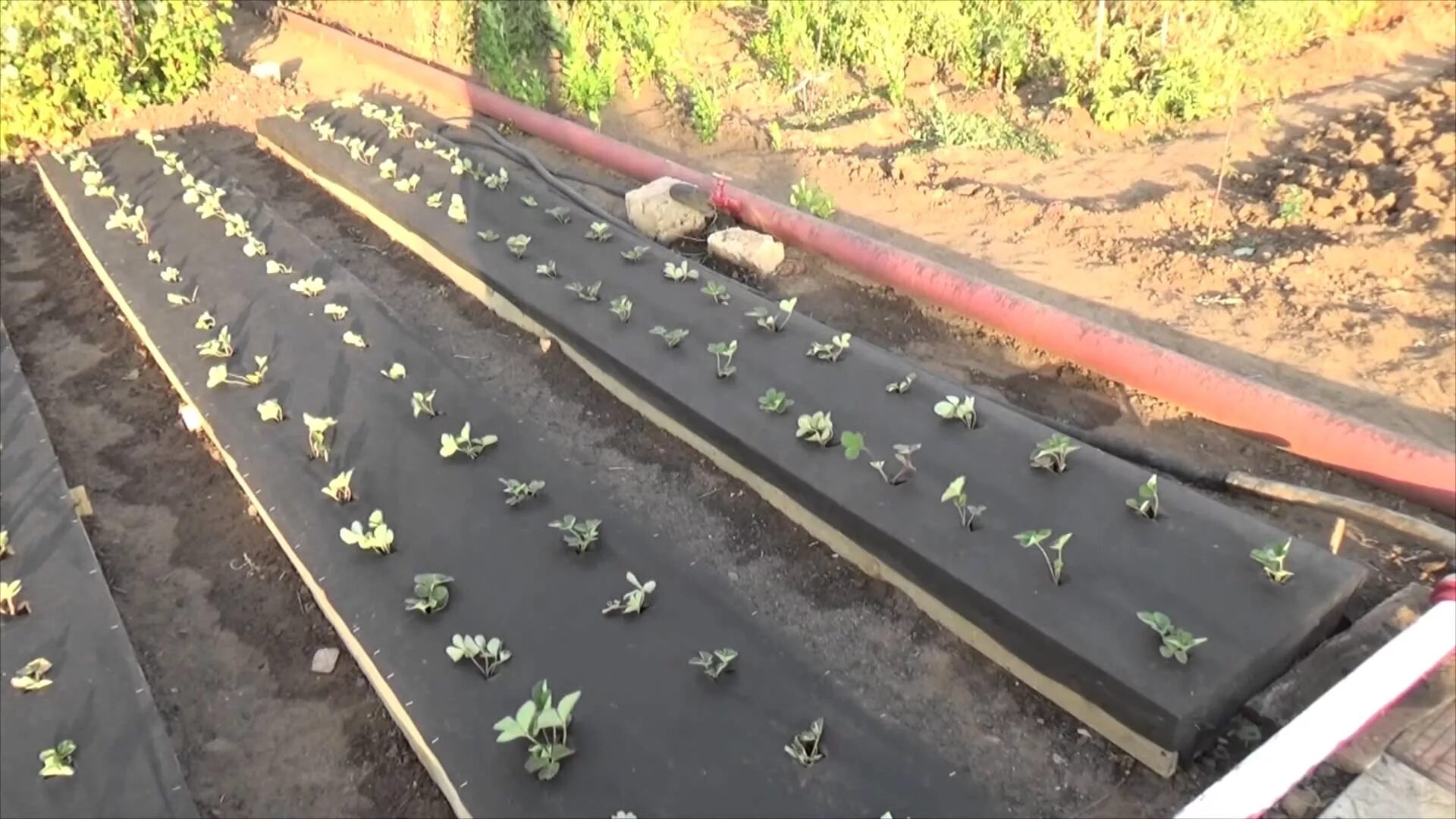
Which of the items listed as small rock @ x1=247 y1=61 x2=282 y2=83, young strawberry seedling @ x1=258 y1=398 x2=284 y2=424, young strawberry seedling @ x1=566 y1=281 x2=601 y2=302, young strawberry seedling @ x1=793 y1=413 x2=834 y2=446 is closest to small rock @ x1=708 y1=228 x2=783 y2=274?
young strawberry seedling @ x1=566 y1=281 x2=601 y2=302

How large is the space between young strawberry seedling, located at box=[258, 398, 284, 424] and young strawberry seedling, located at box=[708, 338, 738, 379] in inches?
70.6

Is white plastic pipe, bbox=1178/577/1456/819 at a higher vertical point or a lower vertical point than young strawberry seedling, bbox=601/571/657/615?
higher

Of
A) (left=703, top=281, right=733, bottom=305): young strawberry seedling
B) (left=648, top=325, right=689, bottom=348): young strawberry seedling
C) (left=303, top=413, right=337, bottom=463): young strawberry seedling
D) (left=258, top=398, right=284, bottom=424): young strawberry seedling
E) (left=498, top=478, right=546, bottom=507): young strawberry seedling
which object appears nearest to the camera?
(left=498, top=478, right=546, bottom=507): young strawberry seedling

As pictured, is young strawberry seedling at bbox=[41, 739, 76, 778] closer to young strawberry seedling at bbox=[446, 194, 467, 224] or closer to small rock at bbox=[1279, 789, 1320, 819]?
small rock at bbox=[1279, 789, 1320, 819]

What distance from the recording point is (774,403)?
3752 millimetres

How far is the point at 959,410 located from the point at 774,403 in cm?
70

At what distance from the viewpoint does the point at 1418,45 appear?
7.39 metres

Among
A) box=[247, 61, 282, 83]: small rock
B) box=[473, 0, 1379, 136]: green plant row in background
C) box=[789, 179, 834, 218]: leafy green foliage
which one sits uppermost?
box=[473, 0, 1379, 136]: green plant row in background

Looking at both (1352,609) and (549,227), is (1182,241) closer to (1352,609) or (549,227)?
(1352,609)

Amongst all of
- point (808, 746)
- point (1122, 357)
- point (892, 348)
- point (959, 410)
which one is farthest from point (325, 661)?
point (1122, 357)

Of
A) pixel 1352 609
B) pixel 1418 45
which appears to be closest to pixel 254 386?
pixel 1352 609

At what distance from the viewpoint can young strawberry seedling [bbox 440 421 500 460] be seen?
12.0 feet

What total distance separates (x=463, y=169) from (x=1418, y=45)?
23.6 ft

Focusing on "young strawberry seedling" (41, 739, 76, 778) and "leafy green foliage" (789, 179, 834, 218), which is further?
"leafy green foliage" (789, 179, 834, 218)
